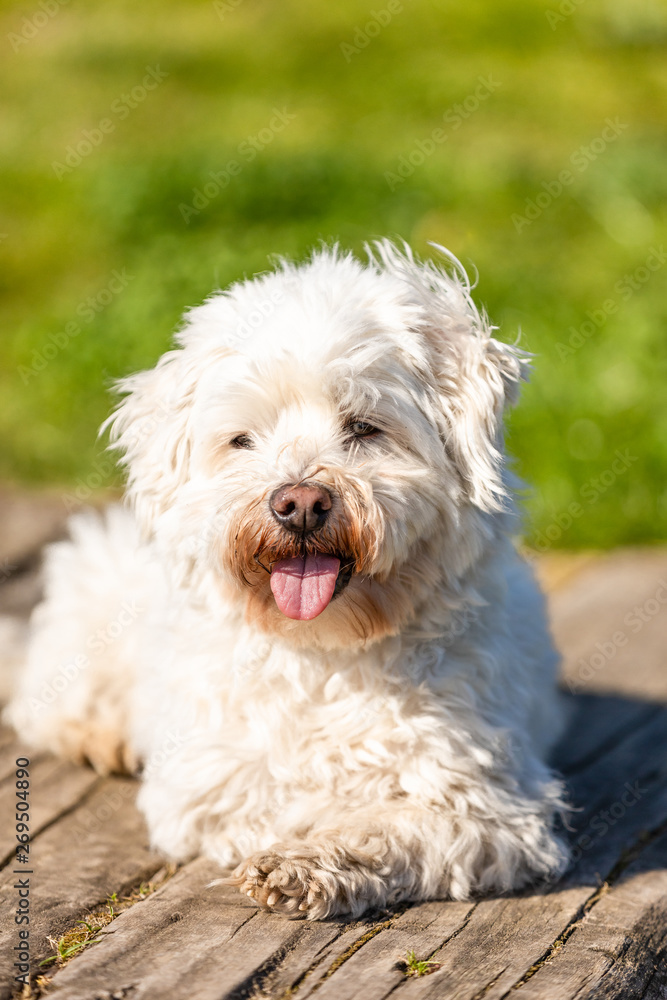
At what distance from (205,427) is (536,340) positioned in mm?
4487

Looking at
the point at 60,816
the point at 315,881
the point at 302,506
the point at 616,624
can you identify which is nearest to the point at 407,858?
the point at 315,881

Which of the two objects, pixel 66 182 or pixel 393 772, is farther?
pixel 66 182

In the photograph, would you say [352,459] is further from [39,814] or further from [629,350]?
[629,350]

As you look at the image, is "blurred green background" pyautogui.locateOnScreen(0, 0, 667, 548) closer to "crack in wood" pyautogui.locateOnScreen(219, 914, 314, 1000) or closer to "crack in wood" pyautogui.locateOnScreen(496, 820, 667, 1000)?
"crack in wood" pyautogui.locateOnScreen(496, 820, 667, 1000)

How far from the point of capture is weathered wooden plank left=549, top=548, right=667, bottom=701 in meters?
4.62

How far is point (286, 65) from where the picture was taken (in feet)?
43.6

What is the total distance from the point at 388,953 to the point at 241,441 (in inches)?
51.0

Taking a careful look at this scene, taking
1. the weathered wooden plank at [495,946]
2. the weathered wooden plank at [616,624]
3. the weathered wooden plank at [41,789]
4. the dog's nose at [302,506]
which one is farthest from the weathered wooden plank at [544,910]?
the weathered wooden plank at [41,789]

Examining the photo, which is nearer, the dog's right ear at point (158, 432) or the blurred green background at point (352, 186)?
the dog's right ear at point (158, 432)

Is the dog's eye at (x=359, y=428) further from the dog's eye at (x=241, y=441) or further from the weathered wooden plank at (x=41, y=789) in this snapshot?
the weathered wooden plank at (x=41, y=789)

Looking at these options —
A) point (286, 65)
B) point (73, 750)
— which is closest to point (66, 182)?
point (286, 65)

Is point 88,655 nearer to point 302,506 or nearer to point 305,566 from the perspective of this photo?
point 305,566

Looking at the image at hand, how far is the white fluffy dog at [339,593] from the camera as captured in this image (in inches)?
111

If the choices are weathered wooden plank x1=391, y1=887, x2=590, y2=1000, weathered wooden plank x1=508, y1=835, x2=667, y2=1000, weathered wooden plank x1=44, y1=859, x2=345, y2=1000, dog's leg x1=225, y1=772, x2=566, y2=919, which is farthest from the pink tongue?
weathered wooden plank x1=508, y1=835, x2=667, y2=1000
